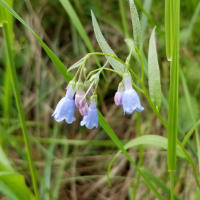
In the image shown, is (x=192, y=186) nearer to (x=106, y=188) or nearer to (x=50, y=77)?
(x=106, y=188)

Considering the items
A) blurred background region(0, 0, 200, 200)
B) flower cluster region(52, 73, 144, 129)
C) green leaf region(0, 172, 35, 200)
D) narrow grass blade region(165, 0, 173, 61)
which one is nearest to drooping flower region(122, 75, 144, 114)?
flower cluster region(52, 73, 144, 129)

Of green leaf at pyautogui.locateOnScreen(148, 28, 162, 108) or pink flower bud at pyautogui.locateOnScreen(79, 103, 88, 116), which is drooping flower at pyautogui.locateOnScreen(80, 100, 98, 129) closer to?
pink flower bud at pyautogui.locateOnScreen(79, 103, 88, 116)

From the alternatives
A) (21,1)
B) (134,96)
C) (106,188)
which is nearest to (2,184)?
(134,96)

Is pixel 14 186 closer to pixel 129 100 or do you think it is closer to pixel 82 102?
pixel 82 102

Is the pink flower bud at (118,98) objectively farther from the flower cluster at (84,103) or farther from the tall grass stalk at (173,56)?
the tall grass stalk at (173,56)

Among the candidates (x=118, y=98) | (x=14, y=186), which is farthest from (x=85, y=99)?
(x=14, y=186)

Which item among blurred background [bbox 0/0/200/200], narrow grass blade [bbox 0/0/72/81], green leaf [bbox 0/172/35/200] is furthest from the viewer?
blurred background [bbox 0/0/200/200]

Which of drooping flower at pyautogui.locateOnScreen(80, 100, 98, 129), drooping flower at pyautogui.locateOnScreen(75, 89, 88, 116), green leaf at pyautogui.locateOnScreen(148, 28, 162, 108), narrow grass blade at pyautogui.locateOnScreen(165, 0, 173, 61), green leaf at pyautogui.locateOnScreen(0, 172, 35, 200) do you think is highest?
narrow grass blade at pyautogui.locateOnScreen(165, 0, 173, 61)
